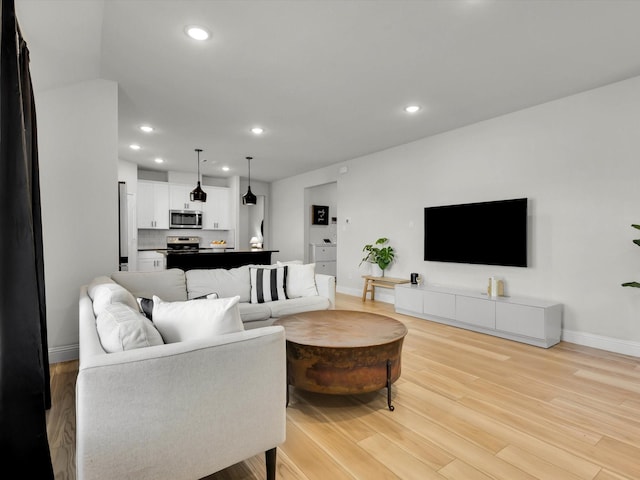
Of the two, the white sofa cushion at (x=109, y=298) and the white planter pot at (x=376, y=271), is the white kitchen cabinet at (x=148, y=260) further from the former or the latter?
the white sofa cushion at (x=109, y=298)

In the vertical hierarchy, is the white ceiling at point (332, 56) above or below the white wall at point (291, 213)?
above

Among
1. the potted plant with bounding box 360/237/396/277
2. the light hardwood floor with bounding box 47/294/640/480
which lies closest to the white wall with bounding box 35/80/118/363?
the light hardwood floor with bounding box 47/294/640/480

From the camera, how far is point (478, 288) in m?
4.56

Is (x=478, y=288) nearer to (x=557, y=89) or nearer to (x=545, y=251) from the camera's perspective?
(x=545, y=251)

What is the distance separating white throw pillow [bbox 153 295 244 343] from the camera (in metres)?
1.53

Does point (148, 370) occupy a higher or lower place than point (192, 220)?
lower

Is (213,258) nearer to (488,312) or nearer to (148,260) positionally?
(148,260)

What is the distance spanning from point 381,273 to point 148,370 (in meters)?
4.98

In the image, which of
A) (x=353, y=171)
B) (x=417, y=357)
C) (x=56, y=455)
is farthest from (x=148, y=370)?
(x=353, y=171)

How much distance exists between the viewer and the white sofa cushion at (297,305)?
3.46 metres

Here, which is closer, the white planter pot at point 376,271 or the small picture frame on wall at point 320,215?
the white planter pot at point 376,271

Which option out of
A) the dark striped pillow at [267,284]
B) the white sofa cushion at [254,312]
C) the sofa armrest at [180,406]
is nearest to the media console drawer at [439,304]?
the dark striped pillow at [267,284]

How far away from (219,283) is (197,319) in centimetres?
202

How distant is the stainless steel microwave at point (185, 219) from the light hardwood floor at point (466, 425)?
5.02m
